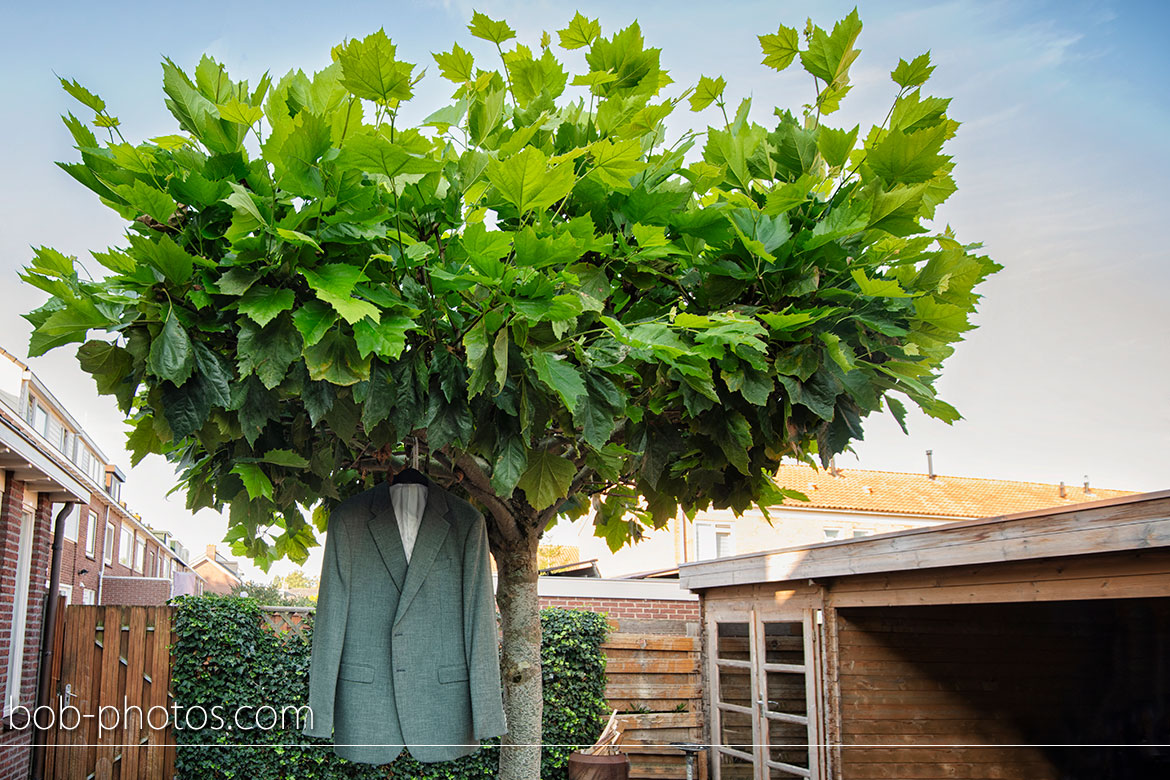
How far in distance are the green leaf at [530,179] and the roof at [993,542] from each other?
2994mm

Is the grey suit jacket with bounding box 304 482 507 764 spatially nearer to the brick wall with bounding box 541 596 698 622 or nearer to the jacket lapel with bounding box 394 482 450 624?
the jacket lapel with bounding box 394 482 450 624

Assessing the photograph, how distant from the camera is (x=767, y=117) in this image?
1.93 meters

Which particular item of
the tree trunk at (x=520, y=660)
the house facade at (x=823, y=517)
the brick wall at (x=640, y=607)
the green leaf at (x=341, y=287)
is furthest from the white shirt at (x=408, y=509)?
the house facade at (x=823, y=517)

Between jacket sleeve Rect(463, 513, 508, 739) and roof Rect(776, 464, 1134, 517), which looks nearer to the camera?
jacket sleeve Rect(463, 513, 508, 739)

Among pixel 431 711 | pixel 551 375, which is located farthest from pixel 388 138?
pixel 431 711

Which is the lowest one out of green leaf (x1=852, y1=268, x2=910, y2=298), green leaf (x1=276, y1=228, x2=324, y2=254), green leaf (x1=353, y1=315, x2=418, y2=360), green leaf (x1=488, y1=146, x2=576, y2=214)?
green leaf (x1=353, y1=315, x2=418, y2=360)

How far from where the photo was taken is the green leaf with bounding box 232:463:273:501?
175 centimetres

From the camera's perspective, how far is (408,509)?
2.55m

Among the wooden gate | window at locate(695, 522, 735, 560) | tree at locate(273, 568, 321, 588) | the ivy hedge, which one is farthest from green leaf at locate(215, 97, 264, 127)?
tree at locate(273, 568, 321, 588)

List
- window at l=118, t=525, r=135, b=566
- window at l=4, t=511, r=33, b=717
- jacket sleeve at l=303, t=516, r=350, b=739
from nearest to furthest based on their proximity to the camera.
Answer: jacket sleeve at l=303, t=516, r=350, b=739, window at l=4, t=511, r=33, b=717, window at l=118, t=525, r=135, b=566

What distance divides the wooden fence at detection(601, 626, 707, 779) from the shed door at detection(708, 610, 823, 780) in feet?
0.94

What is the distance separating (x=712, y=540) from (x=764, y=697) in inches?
448

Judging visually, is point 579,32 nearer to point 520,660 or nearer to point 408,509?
point 408,509

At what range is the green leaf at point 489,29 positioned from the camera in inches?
72.9
